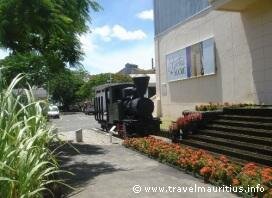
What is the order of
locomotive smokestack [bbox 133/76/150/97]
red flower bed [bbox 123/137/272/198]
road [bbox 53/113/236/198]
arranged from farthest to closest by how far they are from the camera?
locomotive smokestack [bbox 133/76/150/97] < road [bbox 53/113/236/198] < red flower bed [bbox 123/137/272/198]

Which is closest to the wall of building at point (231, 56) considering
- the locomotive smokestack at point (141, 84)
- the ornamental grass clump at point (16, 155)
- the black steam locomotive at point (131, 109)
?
the black steam locomotive at point (131, 109)

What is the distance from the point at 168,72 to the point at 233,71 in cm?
1031

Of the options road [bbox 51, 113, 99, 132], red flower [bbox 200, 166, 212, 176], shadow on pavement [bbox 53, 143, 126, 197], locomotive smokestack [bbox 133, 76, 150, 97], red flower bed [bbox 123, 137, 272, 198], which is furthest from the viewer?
road [bbox 51, 113, 99, 132]

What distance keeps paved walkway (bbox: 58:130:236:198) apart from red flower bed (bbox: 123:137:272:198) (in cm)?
25

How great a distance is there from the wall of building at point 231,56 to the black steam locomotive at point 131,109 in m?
4.25

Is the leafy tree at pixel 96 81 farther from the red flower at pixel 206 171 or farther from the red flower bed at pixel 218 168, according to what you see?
the red flower at pixel 206 171

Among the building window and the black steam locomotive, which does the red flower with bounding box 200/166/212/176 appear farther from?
the building window

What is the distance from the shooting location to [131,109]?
874 inches

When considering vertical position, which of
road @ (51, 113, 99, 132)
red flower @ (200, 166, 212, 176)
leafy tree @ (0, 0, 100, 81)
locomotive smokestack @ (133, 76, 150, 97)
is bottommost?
red flower @ (200, 166, 212, 176)

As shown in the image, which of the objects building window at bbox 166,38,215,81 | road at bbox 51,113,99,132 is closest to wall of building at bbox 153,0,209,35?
building window at bbox 166,38,215,81

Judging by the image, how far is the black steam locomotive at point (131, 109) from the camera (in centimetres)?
2164

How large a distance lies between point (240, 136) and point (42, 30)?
20.0 feet

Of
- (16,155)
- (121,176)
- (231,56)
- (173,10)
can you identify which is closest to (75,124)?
(173,10)

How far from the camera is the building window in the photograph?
25234 millimetres
